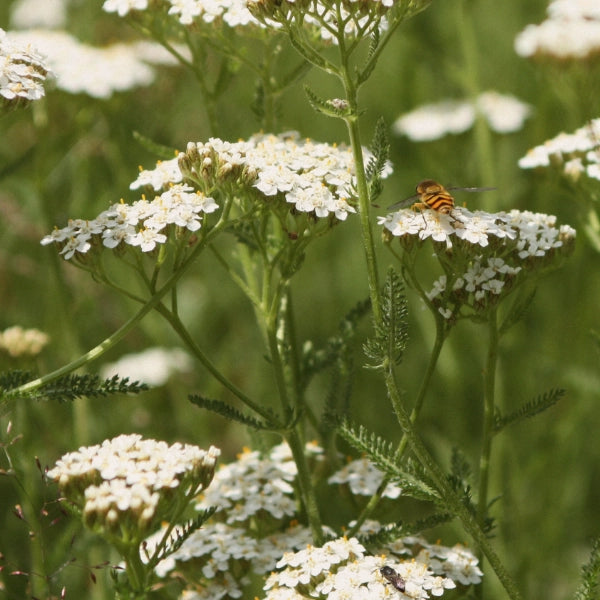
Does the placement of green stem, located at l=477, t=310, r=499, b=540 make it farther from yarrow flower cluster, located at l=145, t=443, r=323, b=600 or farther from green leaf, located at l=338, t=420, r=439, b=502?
yarrow flower cluster, located at l=145, t=443, r=323, b=600

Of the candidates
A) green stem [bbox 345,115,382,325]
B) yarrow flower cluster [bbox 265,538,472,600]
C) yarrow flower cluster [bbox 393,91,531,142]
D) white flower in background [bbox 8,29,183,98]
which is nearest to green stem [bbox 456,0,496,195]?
yarrow flower cluster [bbox 393,91,531,142]

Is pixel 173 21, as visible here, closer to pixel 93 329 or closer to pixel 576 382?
pixel 576 382

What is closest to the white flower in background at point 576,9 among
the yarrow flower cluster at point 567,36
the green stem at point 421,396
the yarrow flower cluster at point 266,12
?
the yarrow flower cluster at point 567,36

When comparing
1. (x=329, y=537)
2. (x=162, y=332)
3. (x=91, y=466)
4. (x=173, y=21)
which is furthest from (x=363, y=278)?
(x=91, y=466)

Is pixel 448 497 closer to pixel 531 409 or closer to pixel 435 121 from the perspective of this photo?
pixel 531 409

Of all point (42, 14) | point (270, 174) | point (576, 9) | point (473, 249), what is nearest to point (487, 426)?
point (473, 249)

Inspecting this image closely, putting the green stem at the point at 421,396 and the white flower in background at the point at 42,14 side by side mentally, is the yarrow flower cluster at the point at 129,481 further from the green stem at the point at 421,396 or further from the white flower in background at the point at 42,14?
the white flower in background at the point at 42,14
